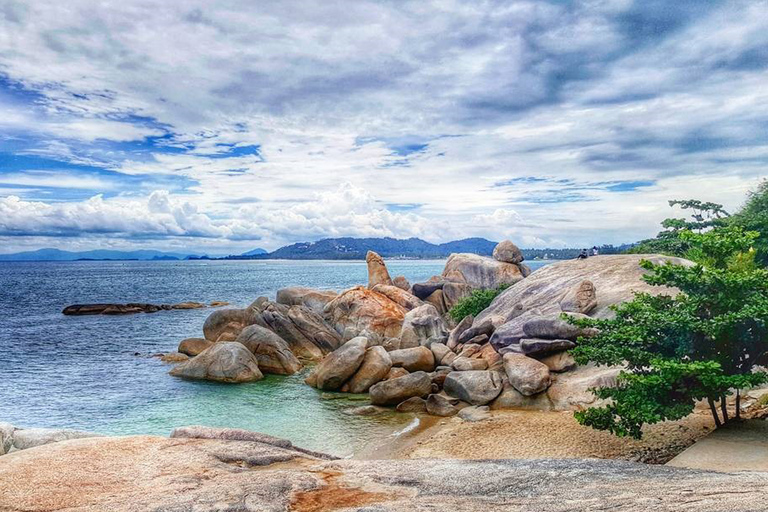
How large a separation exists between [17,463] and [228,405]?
14.7 m

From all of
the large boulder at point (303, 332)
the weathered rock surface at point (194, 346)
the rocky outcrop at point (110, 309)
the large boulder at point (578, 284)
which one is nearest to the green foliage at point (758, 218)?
the large boulder at point (578, 284)

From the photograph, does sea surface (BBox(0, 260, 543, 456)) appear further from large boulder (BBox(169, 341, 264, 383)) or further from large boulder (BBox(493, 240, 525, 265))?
large boulder (BBox(493, 240, 525, 265))

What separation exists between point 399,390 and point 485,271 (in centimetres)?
2012

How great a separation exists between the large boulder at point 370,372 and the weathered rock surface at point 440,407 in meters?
4.16

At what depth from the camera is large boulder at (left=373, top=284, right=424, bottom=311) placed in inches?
1622

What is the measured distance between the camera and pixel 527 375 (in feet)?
68.1

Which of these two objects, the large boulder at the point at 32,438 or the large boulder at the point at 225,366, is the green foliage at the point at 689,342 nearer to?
the large boulder at the point at 32,438

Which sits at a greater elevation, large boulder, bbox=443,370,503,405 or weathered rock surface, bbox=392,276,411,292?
weathered rock surface, bbox=392,276,411,292

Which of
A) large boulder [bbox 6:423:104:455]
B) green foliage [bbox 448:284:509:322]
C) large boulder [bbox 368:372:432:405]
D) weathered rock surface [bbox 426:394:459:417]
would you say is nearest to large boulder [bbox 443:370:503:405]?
weathered rock surface [bbox 426:394:459:417]

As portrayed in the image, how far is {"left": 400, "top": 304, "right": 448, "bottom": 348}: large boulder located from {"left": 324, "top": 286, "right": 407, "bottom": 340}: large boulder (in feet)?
13.0

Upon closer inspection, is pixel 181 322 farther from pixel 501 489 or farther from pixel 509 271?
pixel 501 489

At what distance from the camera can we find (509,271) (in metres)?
39.5

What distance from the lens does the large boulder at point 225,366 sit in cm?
2791

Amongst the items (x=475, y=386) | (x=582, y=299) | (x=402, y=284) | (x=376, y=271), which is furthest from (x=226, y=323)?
(x=582, y=299)
